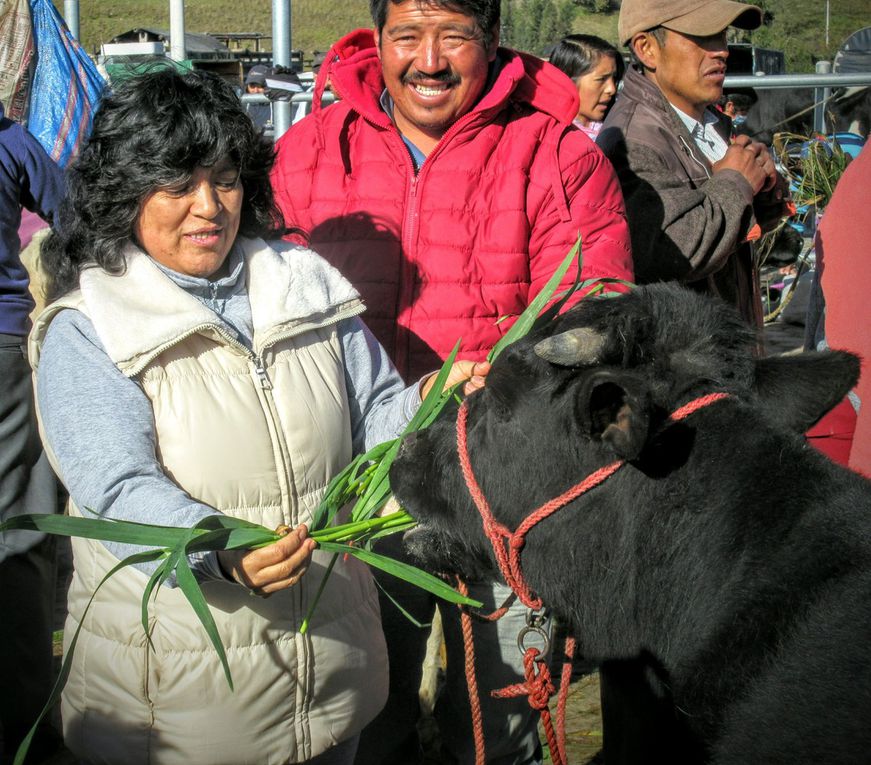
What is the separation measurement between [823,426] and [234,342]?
240 cm

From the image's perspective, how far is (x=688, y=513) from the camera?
7.49 ft

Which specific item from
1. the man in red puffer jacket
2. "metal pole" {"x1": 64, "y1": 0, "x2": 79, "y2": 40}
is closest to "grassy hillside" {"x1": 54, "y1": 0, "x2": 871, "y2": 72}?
"metal pole" {"x1": 64, "y1": 0, "x2": 79, "y2": 40}

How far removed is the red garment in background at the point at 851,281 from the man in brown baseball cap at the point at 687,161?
296 millimetres

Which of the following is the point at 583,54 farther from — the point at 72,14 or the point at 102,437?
the point at 72,14

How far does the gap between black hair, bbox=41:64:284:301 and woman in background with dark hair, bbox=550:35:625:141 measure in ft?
14.2

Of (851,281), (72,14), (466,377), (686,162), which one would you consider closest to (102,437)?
(466,377)

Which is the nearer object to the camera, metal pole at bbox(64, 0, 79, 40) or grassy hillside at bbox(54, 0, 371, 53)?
metal pole at bbox(64, 0, 79, 40)

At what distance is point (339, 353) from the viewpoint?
3082 mm

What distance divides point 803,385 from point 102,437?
178cm

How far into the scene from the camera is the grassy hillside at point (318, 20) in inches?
1789

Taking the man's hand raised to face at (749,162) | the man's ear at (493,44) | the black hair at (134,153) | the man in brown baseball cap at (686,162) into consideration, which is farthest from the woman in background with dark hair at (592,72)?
the black hair at (134,153)

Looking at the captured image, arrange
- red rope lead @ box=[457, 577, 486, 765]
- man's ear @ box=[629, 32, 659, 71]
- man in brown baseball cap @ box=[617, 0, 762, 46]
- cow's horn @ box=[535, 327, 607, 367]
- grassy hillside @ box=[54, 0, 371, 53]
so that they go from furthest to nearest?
1. grassy hillside @ box=[54, 0, 371, 53]
2. man's ear @ box=[629, 32, 659, 71]
3. man in brown baseball cap @ box=[617, 0, 762, 46]
4. red rope lead @ box=[457, 577, 486, 765]
5. cow's horn @ box=[535, 327, 607, 367]

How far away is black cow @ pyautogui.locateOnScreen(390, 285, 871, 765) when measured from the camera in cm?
204

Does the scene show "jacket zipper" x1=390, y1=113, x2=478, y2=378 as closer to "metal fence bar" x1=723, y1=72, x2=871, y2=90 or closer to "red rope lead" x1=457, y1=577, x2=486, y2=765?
"red rope lead" x1=457, y1=577, x2=486, y2=765
